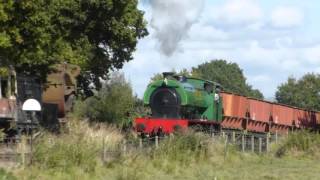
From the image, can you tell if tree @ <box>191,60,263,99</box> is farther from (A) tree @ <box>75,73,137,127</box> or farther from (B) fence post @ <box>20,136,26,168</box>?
(B) fence post @ <box>20,136,26,168</box>

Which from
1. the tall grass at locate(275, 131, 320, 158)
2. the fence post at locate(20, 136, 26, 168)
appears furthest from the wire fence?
the tall grass at locate(275, 131, 320, 158)

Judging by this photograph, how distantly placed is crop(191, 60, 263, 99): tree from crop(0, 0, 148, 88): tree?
82733 mm

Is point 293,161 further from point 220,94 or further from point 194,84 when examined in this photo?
point 220,94

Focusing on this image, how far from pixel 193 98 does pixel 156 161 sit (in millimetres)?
11605

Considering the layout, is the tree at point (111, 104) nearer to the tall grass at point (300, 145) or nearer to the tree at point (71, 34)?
the tree at point (71, 34)

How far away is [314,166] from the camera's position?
25.5 m

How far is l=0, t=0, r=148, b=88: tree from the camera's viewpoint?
29.0 metres

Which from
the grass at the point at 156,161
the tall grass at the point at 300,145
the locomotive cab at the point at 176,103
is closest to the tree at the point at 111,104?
the locomotive cab at the point at 176,103

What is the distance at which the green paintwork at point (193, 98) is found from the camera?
110 feet

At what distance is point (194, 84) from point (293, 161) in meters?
9.06

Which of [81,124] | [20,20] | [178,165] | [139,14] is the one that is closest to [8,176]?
[178,165]

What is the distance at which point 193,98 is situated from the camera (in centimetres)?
3397

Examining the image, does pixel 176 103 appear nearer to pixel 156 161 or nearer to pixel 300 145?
pixel 300 145

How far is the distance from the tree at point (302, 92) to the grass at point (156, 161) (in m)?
93.1
